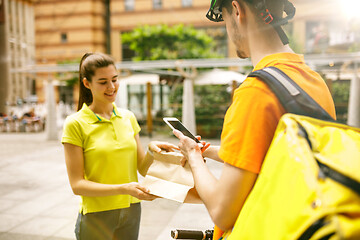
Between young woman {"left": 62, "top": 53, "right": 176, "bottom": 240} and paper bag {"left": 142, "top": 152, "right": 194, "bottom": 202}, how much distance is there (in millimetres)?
231

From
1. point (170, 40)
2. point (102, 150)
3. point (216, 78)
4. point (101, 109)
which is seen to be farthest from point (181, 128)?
point (170, 40)

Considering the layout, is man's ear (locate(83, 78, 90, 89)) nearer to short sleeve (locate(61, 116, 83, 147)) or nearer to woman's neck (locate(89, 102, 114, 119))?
woman's neck (locate(89, 102, 114, 119))

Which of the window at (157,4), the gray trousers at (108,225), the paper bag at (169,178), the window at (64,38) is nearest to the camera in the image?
the paper bag at (169,178)

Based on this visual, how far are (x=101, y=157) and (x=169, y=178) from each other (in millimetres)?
592

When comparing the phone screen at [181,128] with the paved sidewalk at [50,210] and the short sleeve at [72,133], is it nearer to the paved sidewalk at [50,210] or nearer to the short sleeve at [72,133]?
the short sleeve at [72,133]

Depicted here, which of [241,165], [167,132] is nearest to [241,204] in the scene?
[241,165]

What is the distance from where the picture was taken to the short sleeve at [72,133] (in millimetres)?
1822

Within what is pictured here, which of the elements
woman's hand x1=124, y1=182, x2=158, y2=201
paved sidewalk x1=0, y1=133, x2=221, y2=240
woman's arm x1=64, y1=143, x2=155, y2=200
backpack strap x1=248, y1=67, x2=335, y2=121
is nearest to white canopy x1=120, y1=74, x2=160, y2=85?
paved sidewalk x1=0, y1=133, x2=221, y2=240

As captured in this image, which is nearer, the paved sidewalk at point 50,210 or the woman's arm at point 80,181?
the woman's arm at point 80,181

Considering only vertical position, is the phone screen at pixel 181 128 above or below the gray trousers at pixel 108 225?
above

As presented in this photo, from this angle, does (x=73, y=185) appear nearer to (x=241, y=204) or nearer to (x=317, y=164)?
(x=241, y=204)

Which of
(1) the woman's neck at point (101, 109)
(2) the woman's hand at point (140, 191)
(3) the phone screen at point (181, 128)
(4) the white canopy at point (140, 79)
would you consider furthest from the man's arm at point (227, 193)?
(4) the white canopy at point (140, 79)

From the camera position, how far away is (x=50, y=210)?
5.12 meters

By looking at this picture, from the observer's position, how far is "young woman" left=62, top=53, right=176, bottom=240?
1.84m
